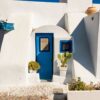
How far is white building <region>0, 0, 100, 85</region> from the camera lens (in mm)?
15000

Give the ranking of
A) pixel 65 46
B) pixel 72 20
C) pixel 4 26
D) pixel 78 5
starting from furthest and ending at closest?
pixel 78 5 → pixel 72 20 → pixel 65 46 → pixel 4 26

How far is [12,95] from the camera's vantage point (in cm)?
1308

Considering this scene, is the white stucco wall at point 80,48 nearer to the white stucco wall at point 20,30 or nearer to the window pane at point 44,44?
the white stucco wall at point 20,30

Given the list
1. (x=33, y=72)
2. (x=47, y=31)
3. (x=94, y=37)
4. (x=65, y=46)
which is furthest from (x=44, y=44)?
(x=94, y=37)

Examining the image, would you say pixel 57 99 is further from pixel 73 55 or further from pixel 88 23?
pixel 88 23

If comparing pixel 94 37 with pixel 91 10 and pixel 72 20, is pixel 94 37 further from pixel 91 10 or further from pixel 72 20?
pixel 91 10

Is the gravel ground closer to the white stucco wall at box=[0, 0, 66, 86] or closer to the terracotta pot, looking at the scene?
the white stucco wall at box=[0, 0, 66, 86]

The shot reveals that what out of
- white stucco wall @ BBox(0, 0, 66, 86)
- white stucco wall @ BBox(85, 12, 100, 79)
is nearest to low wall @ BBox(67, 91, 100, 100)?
white stucco wall @ BBox(0, 0, 66, 86)

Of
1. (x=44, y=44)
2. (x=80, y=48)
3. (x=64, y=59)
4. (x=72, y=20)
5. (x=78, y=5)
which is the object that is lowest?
(x=64, y=59)

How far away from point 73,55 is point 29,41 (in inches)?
96.2

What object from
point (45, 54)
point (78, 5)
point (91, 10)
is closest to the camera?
point (45, 54)

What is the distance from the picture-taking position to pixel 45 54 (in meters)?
17.0

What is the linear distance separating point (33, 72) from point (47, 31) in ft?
8.10

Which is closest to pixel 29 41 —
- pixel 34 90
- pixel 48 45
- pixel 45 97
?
pixel 48 45
